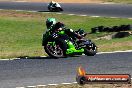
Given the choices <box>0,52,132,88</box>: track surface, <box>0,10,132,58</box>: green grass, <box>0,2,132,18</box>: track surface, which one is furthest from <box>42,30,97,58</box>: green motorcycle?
<box>0,2,132,18</box>: track surface

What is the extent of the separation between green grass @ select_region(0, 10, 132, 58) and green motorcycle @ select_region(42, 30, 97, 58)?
1.02 meters

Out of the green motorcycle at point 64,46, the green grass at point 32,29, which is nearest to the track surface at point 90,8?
the green grass at point 32,29

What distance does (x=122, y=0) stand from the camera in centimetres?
5059

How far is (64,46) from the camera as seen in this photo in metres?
17.2

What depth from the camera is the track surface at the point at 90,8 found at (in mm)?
39844

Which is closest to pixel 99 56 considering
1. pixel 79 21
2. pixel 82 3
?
pixel 79 21

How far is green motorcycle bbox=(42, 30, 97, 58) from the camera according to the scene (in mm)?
17062

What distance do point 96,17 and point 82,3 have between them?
1096 centimetres

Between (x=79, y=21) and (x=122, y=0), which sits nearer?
(x=79, y=21)

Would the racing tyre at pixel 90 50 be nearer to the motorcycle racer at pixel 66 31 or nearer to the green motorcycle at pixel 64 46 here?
the green motorcycle at pixel 64 46

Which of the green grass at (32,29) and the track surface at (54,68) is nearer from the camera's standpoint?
the track surface at (54,68)

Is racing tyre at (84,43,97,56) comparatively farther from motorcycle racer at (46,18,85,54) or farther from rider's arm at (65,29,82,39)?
rider's arm at (65,29,82,39)

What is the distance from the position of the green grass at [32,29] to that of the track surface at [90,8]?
2555 mm

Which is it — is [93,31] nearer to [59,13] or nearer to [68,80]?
[59,13]
